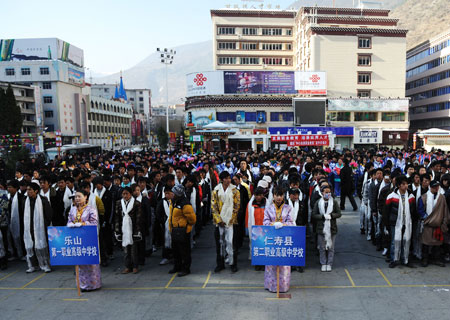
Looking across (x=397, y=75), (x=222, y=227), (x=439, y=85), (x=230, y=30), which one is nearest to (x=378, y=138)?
(x=397, y=75)

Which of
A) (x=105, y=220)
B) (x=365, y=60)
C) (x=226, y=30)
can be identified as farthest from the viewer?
(x=226, y=30)

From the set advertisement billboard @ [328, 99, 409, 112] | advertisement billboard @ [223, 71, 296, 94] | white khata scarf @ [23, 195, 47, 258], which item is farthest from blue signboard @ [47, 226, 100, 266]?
advertisement billboard @ [328, 99, 409, 112]

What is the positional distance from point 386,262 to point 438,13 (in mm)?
149060

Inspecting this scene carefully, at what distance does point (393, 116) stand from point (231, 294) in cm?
4462

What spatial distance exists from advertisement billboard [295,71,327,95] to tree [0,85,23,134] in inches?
1355

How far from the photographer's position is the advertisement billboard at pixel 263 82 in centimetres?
4122

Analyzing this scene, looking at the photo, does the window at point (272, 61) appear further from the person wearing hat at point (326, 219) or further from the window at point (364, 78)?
the person wearing hat at point (326, 219)

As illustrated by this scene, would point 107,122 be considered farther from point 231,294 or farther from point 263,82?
point 231,294

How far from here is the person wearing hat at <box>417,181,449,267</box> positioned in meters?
6.49

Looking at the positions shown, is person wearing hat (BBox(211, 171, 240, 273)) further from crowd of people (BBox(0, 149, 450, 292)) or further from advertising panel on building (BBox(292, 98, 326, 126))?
advertising panel on building (BBox(292, 98, 326, 126))

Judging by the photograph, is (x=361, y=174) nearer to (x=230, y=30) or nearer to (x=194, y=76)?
(x=194, y=76)

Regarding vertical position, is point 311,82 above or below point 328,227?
above

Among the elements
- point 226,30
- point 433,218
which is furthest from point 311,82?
point 433,218

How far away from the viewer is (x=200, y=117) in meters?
43.1
